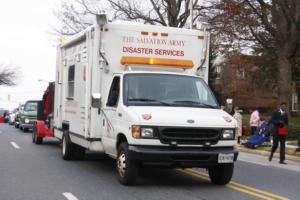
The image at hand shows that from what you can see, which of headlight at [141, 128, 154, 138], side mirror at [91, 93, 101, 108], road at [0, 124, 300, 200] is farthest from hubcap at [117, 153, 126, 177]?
side mirror at [91, 93, 101, 108]

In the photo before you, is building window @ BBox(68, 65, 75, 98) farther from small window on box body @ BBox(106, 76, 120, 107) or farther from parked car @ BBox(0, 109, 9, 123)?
parked car @ BBox(0, 109, 9, 123)

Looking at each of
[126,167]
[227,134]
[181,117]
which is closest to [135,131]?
[126,167]

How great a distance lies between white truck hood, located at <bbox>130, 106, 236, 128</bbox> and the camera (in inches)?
360

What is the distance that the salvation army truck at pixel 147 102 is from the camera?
922cm

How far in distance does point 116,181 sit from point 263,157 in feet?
Answer: 27.9

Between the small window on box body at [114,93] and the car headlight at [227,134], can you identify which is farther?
the small window on box body at [114,93]

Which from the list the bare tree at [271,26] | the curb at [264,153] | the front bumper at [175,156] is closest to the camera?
the front bumper at [175,156]

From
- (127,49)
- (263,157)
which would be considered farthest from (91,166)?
(263,157)

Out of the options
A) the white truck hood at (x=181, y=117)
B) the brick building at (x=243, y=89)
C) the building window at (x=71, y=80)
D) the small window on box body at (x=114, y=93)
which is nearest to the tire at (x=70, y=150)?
the building window at (x=71, y=80)

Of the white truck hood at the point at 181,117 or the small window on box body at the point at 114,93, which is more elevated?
the small window on box body at the point at 114,93

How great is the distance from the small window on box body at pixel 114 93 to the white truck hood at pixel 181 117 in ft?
2.66

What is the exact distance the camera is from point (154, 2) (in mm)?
36875

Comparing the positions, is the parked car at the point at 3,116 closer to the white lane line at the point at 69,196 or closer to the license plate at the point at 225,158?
the white lane line at the point at 69,196

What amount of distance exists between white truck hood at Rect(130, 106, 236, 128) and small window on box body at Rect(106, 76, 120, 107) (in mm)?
810
